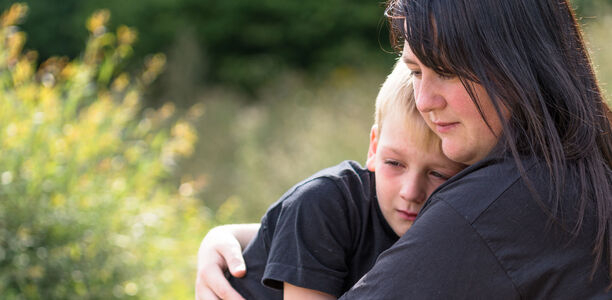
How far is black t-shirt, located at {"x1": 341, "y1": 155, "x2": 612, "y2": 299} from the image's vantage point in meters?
1.32

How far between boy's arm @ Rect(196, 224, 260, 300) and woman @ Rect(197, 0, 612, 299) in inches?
25.0

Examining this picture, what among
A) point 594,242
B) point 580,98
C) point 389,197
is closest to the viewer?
point 594,242

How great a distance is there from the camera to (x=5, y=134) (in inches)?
162

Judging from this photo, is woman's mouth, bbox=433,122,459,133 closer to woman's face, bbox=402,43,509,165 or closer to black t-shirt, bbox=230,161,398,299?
woman's face, bbox=402,43,509,165

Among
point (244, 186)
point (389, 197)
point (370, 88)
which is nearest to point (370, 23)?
point (370, 88)

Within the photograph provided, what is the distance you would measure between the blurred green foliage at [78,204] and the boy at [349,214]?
230 cm

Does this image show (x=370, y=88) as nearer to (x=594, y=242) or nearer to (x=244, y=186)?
(x=244, y=186)

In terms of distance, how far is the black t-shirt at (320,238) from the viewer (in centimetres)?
176

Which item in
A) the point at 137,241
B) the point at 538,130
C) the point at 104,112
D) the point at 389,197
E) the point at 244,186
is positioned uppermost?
the point at 538,130

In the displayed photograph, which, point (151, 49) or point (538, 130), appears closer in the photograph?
point (538, 130)

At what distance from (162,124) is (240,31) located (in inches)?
160

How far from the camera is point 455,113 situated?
5.12 ft

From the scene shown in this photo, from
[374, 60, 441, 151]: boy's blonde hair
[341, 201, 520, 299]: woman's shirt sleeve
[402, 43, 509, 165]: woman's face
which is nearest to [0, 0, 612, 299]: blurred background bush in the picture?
[374, 60, 441, 151]: boy's blonde hair

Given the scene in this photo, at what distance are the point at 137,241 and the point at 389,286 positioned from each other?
316 centimetres
